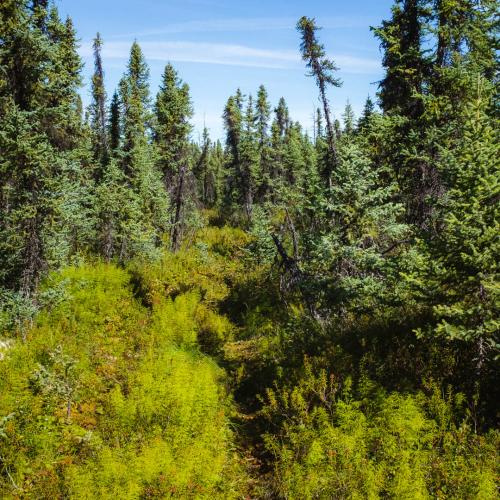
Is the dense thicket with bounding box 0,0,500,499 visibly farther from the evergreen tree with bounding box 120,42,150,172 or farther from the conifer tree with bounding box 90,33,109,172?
the conifer tree with bounding box 90,33,109,172

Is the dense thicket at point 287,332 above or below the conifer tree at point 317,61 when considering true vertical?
below

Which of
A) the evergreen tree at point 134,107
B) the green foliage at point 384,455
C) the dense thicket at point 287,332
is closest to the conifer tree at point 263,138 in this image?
the evergreen tree at point 134,107

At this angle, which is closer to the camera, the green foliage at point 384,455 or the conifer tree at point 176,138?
the green foliage at point 384,455

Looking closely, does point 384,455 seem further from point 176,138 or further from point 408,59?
point 176,138

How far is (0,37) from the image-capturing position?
37.3ft

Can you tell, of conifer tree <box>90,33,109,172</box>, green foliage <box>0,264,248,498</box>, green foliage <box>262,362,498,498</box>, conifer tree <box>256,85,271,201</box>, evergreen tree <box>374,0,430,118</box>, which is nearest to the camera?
green foliage <box>262,362,498,498</box>

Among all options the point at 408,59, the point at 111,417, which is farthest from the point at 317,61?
the point at 111,417

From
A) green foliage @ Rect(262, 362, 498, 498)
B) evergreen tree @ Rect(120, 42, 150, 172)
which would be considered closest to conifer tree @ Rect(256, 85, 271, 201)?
evergreen tree @ Rect(120, 42, 150, 172)

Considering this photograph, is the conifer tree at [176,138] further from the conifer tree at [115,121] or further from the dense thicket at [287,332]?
the dense thicket at [287,332]

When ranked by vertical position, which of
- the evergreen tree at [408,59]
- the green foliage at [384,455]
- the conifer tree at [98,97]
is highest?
the conifer tree at [98,97]

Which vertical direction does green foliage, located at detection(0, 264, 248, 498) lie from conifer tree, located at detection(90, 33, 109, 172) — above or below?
below

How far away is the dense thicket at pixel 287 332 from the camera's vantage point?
6.08 meters

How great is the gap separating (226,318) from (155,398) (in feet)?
27.9

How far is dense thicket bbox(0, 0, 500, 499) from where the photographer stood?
20.0 feet
